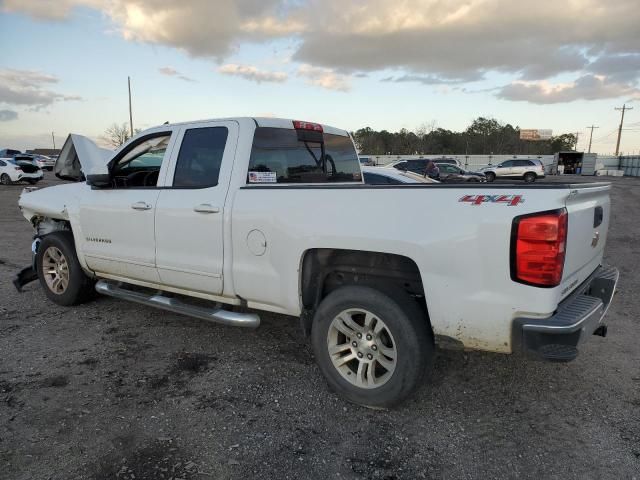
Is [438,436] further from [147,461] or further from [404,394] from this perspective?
[147,461]

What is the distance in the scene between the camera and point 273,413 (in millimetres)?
3176

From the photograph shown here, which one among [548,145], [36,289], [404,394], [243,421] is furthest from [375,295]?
[548,145]

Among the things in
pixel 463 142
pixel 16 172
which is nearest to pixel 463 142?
pixel 463 142

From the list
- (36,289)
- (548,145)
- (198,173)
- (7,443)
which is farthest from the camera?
(548,145)

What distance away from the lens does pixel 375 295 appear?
302cm

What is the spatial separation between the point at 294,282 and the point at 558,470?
1.94 m

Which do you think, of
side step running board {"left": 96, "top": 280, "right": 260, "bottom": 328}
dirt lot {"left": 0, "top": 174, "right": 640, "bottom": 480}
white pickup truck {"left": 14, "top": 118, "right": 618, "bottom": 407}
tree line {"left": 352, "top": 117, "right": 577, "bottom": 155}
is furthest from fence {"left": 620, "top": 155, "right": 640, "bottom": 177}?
side step running board {"left": 96, "top": 280, "right": 260, "bottom": 328}

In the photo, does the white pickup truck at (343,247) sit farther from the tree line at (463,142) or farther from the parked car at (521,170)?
the tree line at (463,142)

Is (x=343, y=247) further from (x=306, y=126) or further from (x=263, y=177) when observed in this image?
(x=306, y=126)

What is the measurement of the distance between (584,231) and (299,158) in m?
2.39

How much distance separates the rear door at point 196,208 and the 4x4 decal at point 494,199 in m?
1.87

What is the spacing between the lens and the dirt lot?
2650mm

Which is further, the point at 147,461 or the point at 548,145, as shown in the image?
the point at 548,145

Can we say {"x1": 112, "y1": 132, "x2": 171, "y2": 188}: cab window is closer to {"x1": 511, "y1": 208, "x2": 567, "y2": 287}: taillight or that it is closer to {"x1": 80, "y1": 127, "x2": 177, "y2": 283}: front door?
{"x1": 80, "y1": 127, "x2": 177, "y2": 283}: front door
